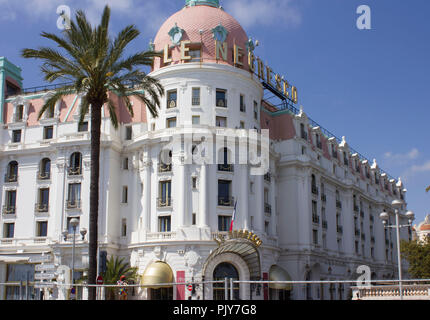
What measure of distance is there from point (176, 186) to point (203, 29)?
53.8ft

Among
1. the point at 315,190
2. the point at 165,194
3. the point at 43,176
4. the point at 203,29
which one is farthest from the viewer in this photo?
the point at 315,190

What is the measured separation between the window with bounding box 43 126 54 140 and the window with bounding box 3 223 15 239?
976 centimetres

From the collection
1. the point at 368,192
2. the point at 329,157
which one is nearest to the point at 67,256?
the point at 329,157

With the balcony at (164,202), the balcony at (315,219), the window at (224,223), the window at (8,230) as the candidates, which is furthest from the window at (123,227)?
the balcony at (315,219)

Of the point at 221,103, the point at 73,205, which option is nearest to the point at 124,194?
the point at 73,205

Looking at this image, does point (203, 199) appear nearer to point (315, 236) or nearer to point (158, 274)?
point (158, 274)

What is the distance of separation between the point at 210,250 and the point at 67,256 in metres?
13.7

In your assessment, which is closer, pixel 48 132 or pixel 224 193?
pixel 224 193

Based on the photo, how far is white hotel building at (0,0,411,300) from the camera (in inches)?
1938

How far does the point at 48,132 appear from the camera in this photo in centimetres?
5675

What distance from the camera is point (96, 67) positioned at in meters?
31.8

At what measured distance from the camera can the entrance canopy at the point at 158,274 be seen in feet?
152
